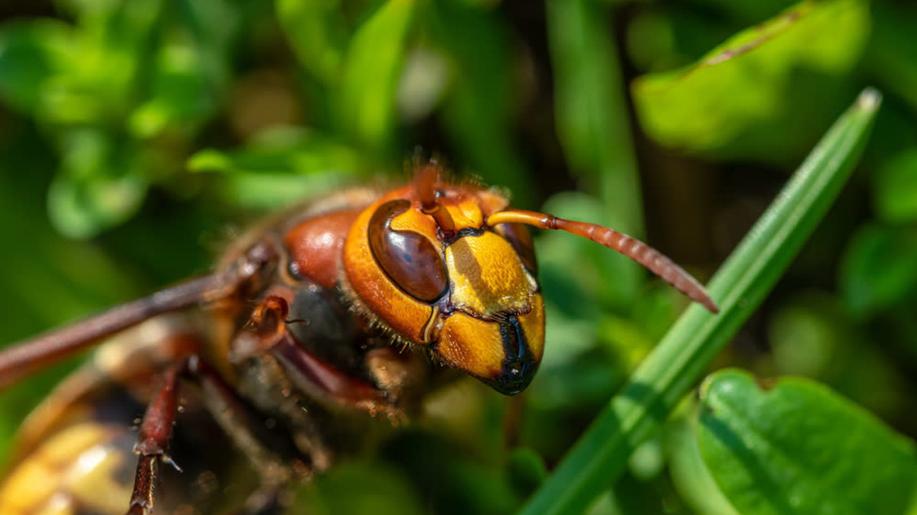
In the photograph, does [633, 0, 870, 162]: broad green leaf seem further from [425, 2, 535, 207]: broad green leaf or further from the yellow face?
the yellow face

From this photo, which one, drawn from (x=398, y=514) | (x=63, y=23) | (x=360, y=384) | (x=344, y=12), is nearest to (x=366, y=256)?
(x=360, y=384)

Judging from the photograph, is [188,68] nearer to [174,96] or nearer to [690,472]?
[174,96]

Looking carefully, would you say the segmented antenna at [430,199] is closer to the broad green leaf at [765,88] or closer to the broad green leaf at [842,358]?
the broad green leaf at [765,88]

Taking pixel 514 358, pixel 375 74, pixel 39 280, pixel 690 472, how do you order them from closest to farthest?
pixel 514 358, pixel 690 472, pixel 375 74, pixel 39 280

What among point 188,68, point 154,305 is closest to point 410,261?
point 154,305

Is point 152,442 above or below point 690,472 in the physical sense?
above

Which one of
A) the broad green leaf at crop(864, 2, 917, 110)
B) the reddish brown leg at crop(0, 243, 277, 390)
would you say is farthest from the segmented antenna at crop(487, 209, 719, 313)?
the broad green leaf at crop(864, 2, 917, 110)

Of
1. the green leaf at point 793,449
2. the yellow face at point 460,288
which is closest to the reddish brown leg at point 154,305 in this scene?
the yellow face at point 460,288
